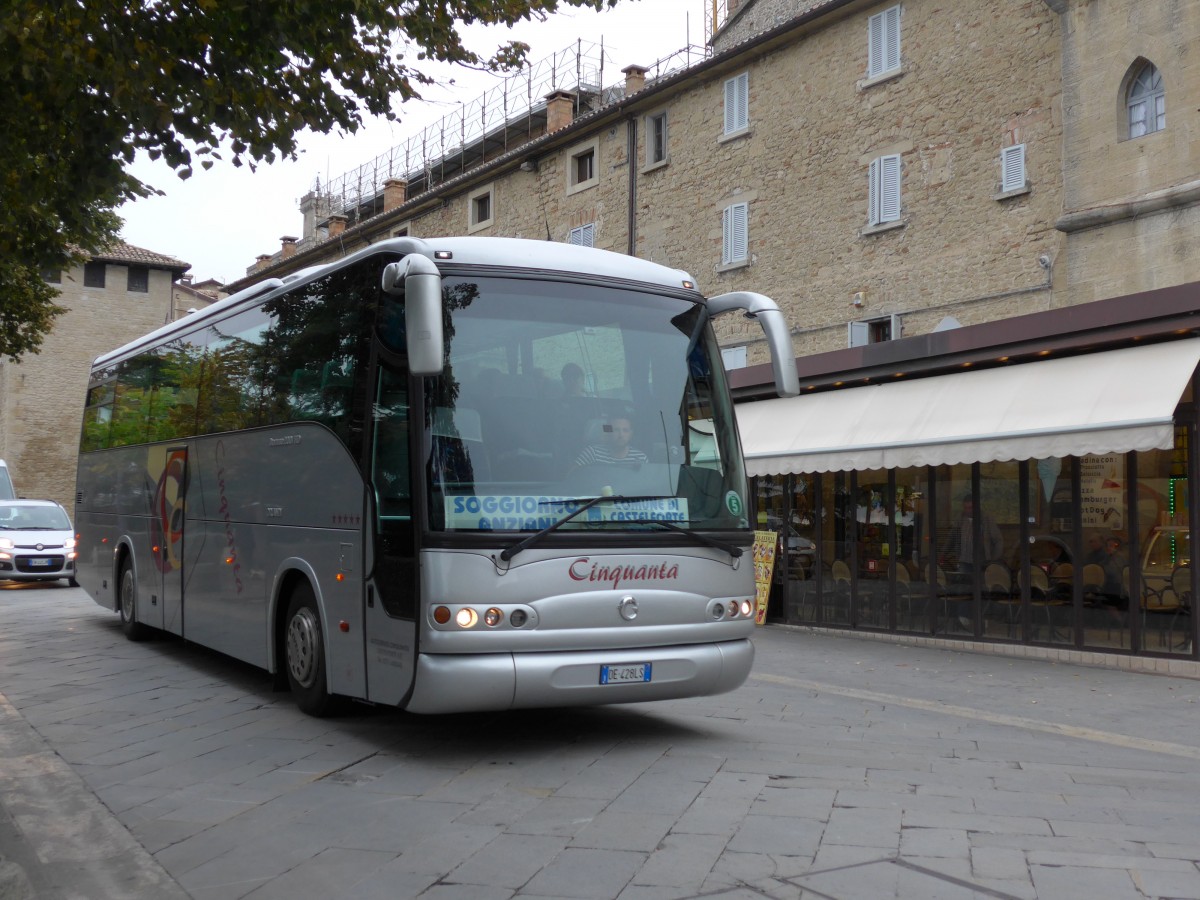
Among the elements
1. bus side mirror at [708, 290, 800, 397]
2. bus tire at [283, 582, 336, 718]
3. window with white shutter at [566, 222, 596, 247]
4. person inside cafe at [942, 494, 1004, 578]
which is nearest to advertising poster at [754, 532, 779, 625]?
person inside cafe at [942, 494, 1004, 578]

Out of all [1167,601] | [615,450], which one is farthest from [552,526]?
[1167,601]

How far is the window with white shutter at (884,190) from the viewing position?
21.9m

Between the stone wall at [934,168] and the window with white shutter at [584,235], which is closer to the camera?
the stone wall at [934,168]

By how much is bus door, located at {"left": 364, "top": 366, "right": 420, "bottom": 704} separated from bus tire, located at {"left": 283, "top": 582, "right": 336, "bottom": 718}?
1.00 m

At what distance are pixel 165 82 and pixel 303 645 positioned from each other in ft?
12.7

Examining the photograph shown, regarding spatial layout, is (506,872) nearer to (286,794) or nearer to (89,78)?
(286,794)

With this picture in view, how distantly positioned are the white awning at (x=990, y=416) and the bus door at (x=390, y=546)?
23.1 feet

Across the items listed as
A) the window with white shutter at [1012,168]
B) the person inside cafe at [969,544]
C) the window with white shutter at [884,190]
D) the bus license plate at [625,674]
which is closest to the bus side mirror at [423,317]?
the bus license plate at [625,674]

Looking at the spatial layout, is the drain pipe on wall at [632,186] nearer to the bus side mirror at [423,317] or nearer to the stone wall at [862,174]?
the stone wall at [862,174]

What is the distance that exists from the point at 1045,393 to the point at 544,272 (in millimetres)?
6808

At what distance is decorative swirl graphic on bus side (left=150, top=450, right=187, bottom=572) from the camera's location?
11.5 m

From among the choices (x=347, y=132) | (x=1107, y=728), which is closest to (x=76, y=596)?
(x=347, y=132)

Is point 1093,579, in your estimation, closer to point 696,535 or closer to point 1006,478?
point 1006,478

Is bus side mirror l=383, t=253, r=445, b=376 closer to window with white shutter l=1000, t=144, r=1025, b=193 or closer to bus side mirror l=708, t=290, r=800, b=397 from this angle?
bus side mirror l=708, t=290, r=800, b=397
